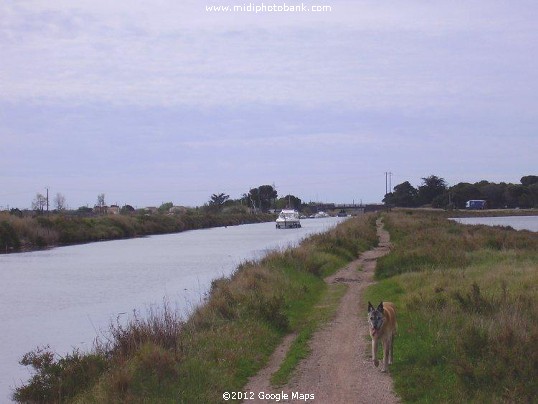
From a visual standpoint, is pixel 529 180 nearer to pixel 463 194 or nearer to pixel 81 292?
pixel 463 194

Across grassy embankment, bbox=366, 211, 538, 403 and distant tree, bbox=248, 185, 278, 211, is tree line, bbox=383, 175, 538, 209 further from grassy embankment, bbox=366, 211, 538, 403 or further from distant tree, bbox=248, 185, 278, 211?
grassy embankment, bbox=366, 211, 538, 403

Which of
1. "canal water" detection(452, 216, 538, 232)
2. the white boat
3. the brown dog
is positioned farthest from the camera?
the white boat

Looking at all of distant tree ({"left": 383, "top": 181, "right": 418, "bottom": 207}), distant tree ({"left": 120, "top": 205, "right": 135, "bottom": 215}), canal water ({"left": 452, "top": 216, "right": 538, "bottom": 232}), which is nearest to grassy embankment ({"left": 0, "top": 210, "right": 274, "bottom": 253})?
distant tree ({"left": 120, "top": 205, "right": 135, "bottom": 215})

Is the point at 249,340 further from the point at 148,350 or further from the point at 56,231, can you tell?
the point at 56,231

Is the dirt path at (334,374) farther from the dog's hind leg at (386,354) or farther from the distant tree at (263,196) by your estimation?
the distant tree at (263,196)

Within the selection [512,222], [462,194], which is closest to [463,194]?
[462,194]

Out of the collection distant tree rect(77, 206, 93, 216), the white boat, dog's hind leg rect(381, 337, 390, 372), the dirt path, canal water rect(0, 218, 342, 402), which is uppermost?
distant tree rect(77, 206, 93, 216)

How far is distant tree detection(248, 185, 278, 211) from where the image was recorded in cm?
19025

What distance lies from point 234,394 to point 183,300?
1439cm

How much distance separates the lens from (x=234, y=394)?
10.0 meters

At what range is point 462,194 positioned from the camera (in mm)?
143250

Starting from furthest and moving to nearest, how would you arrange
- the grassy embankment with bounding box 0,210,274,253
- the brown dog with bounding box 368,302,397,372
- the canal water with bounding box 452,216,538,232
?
the canal water with bounding box 452,216,538,232 < the grassy embankment with bounding box 0,210,274,253 < the brown dog with bounding box 368,302,397,372

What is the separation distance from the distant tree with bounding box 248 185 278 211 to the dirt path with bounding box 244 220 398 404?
172 meters

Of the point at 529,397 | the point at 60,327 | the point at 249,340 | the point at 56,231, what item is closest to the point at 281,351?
the point at 249,340
